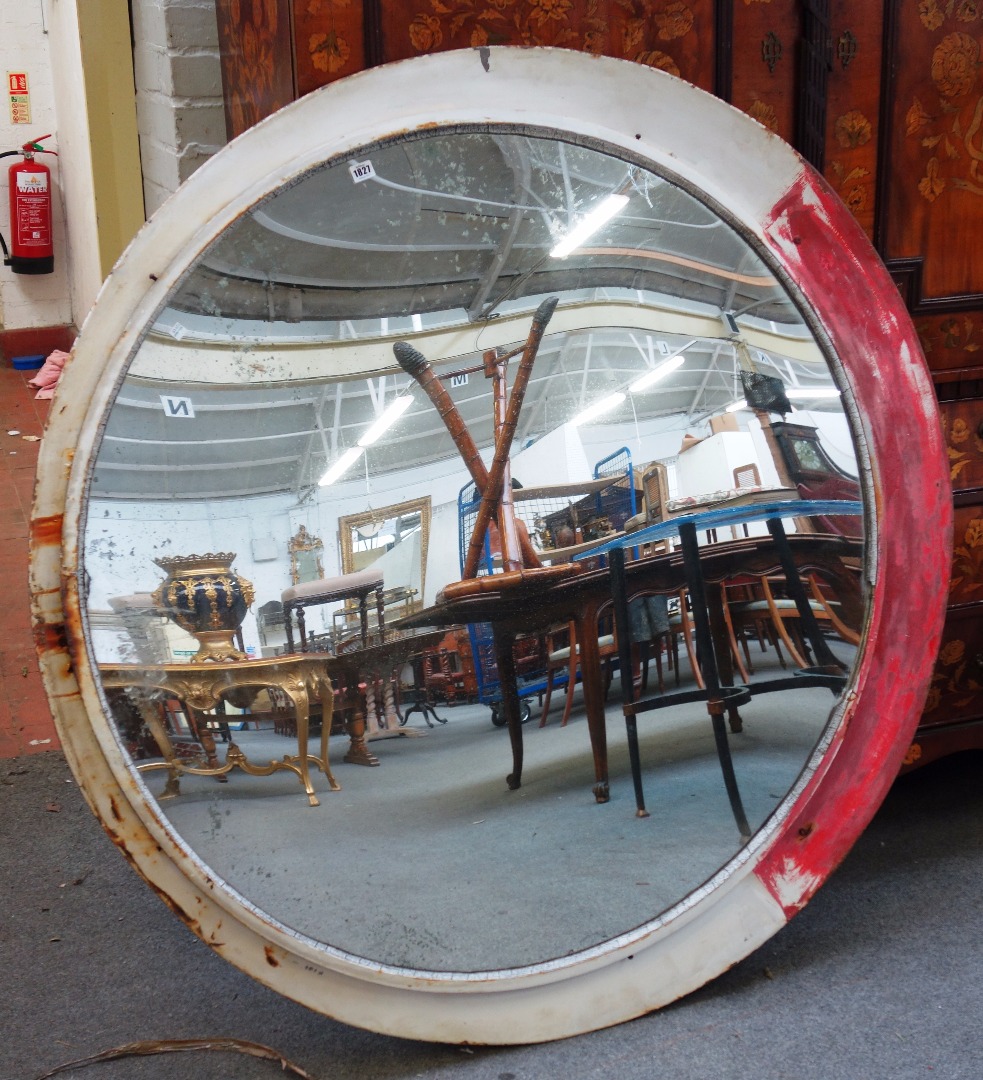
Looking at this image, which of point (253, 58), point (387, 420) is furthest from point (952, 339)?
point (253, 58)

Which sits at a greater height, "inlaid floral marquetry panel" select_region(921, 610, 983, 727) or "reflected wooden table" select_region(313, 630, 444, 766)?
"reflected wooden table" select_region(313, 630, 444, 766)

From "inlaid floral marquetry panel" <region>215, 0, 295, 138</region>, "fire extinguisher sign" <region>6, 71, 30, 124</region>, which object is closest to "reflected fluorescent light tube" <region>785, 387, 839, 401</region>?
"inlaid floral marquetry panel" <region>215, 0, 295, 138</region>

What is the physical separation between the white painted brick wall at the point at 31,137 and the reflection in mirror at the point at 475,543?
4.85m

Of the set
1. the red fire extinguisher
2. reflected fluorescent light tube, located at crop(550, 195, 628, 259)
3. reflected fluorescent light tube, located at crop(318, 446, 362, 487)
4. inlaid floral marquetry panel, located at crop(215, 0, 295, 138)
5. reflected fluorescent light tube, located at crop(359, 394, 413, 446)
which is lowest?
reflected fluorescent light tube, located at crop(318, 446, 362, 487)

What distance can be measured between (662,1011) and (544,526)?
0.60 m

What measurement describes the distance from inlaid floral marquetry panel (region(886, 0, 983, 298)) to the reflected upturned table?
A: 0.48 metres

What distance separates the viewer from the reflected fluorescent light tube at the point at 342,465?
1011 mm

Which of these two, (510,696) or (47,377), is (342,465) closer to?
(510,696)

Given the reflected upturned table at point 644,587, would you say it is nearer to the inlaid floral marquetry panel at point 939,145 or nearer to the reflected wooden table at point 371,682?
the reflected wooden table at point 371,682

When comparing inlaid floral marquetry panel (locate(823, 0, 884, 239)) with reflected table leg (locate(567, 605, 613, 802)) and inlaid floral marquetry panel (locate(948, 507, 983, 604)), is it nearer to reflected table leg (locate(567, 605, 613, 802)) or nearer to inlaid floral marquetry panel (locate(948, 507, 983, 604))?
inlaid floral marquetry panel (locate(948, 507, 983, 604))

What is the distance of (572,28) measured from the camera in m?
1.20

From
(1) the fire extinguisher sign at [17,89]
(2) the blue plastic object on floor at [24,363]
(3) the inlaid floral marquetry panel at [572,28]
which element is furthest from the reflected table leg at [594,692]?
(1) the fire extinguisher sign at [17,89]

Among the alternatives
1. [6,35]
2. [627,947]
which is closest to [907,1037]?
[627,947]

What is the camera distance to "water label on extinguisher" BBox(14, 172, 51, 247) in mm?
4969
